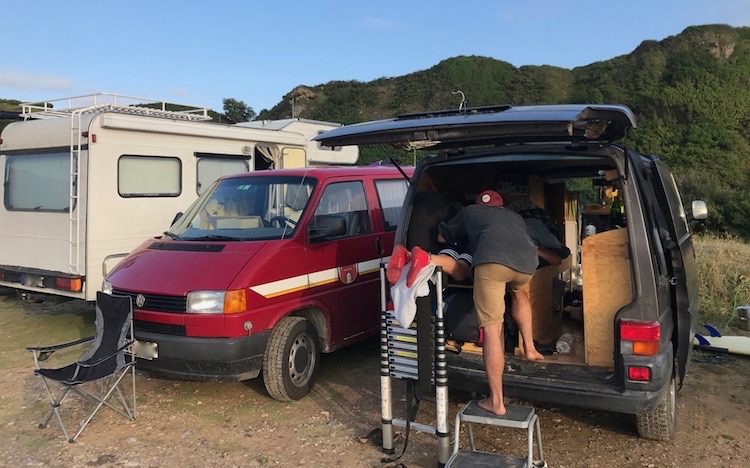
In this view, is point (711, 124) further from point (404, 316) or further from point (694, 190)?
point (404, 316)

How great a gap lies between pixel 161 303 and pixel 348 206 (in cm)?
208

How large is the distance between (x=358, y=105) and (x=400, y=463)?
4589 centimetres

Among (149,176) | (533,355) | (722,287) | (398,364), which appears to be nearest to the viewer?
(398,364)

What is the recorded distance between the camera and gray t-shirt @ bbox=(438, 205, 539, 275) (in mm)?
3811

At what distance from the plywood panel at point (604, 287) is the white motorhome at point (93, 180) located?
5.51 metres

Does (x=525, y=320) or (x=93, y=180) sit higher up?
(x=93, y=180)

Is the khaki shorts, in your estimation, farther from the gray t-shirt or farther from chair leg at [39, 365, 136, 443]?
chair leg at [39, 365, 136, 443]

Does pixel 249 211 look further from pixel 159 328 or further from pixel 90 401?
pixel 90 401

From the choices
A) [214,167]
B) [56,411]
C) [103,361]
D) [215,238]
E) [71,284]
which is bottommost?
[56,411]

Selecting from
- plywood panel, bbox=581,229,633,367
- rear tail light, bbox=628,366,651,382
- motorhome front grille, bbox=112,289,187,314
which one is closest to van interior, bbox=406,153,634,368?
plywood panel, bbox=581,229,633,367

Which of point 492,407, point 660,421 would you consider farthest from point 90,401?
point 660,421

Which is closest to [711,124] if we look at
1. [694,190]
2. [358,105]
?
[694,190]

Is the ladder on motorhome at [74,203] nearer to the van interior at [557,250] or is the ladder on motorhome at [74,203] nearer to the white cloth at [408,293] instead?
the van interior at [557,250]

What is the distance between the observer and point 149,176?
7.69m
